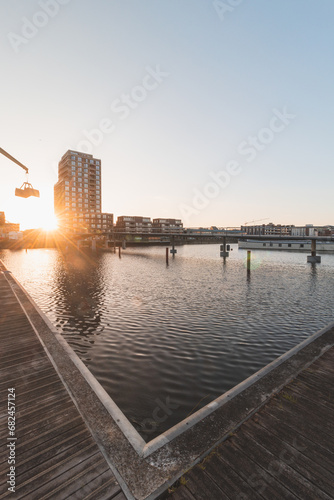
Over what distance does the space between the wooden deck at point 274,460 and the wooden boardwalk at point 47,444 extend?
126cm

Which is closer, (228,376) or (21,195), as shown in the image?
(228,376)

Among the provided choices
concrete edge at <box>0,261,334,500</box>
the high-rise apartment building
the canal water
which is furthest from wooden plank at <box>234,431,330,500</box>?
the high-rise apartment building

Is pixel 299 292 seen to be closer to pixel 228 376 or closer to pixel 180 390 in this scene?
pixel 228 376

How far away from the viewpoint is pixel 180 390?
26.4 ft

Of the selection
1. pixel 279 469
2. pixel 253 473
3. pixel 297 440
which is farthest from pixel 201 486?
pixel 297 440

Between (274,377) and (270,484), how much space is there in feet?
10.1

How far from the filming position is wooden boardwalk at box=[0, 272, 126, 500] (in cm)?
346

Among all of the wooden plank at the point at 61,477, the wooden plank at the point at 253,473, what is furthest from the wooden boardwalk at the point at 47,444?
the wooden plank at the point at 253,473

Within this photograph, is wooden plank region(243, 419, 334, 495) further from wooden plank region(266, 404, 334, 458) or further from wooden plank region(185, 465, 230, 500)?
wooden plank region(185, 465, 230, 500)

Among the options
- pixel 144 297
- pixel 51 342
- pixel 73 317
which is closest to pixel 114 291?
pixel 144 297

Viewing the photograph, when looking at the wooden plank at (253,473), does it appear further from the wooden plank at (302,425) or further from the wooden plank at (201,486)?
the wooden plank at (302,425)

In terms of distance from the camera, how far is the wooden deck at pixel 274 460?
343 centimetres

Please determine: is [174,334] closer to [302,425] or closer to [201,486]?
[302,425]

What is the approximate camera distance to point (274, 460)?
12.8ft
